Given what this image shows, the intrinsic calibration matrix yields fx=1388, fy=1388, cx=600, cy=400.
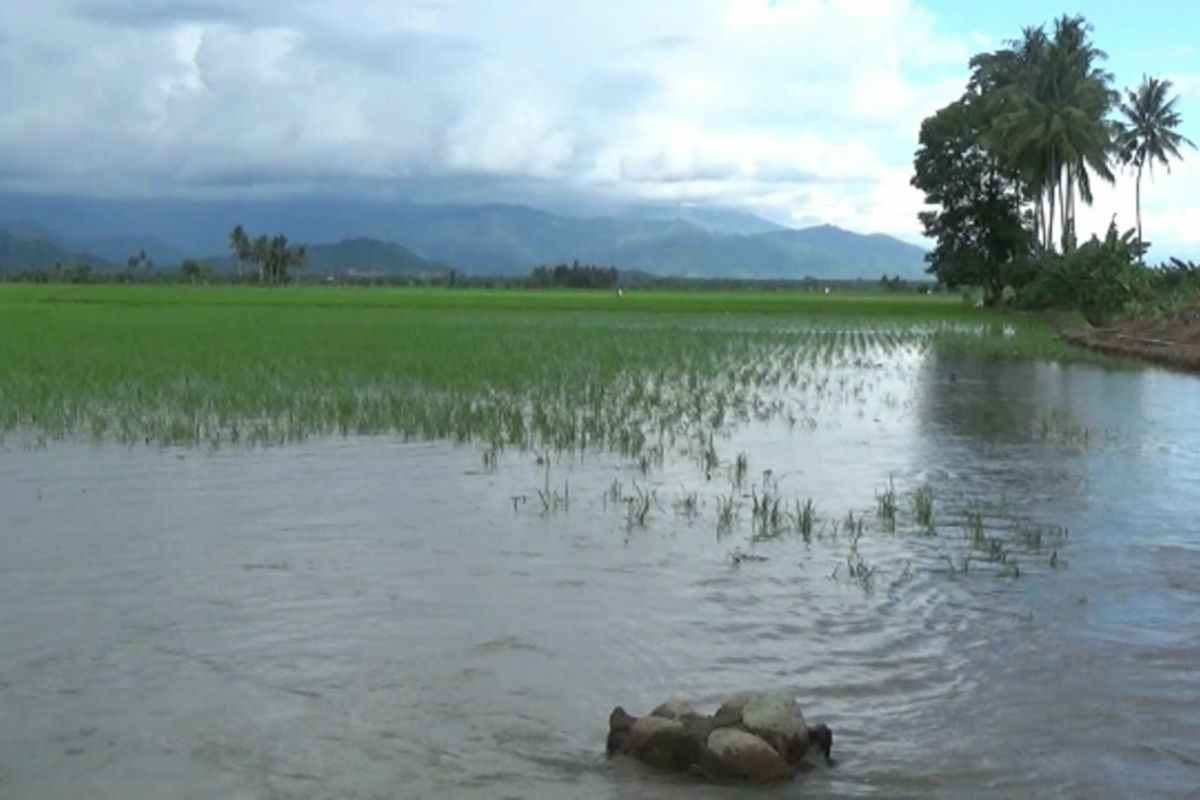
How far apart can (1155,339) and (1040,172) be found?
16227 mm

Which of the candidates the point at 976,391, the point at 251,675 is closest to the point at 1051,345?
the point at 976,391

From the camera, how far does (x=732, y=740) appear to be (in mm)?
4047

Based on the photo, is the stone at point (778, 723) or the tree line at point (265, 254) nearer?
the stone at point (778, 723)

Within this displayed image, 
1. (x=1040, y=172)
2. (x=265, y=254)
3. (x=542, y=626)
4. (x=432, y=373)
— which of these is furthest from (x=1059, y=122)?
(x=265, y=254)

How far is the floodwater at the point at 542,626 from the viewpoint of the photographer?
4219 mm

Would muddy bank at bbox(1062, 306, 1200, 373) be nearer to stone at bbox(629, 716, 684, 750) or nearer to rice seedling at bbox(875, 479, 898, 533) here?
rice seedling at bbox(875, 479, 898, 533)

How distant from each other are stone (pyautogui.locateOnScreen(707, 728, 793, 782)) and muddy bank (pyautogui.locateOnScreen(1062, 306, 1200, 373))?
752 inches

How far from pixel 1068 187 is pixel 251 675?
40.8 metres

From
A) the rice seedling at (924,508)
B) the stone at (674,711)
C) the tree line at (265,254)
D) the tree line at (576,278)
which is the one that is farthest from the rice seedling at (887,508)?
the tree line at (576,278)

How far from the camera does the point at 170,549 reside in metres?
7.04

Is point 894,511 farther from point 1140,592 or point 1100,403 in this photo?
point 1100,403

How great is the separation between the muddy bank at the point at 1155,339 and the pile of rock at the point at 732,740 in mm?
18957

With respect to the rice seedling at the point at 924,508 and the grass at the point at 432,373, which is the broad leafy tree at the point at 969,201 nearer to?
the grass at the point at 432,373

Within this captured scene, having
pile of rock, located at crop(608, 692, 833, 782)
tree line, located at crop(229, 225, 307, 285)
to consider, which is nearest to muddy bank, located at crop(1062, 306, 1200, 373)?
pile of rock, located at crop(608, 692, 833, 782)
